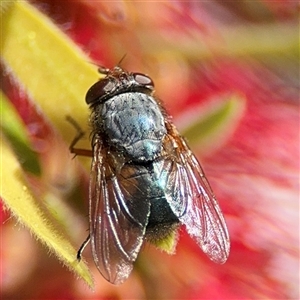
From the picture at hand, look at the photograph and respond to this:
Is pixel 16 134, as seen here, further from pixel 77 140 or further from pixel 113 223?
pixel 113 223

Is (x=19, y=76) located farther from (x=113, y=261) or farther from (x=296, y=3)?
(x=296, y=3)

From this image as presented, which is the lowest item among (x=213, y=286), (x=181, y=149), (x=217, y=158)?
(x=213, y=286)

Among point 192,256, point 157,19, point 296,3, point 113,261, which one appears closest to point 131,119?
point 113,261

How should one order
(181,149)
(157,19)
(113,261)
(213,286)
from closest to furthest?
(113,261), (181,149), (213,286), (157,19)

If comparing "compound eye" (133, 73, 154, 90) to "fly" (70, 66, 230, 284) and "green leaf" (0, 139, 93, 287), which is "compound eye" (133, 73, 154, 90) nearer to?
"fly" (70, 66, 230, 284)

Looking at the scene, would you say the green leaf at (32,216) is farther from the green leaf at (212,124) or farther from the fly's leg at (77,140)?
the green leaf at (212,124)
